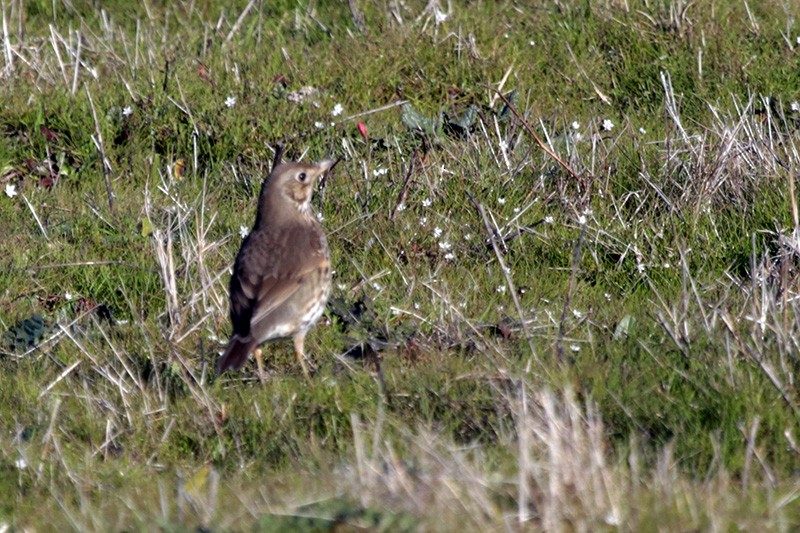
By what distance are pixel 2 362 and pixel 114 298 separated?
0.69 meters

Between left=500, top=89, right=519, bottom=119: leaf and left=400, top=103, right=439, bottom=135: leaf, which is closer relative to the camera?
left=400, top=103, right=439, bottom=135: leaf

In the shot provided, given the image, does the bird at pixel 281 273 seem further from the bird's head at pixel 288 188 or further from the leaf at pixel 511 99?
the leaf at pixel 511 99

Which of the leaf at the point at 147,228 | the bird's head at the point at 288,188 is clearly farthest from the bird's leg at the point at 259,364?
the leaf at the point at 147,228

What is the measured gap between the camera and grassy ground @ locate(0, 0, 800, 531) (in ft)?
12.8

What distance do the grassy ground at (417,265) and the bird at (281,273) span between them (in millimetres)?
181

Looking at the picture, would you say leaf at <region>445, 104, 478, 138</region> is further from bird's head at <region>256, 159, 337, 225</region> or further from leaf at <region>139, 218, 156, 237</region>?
leaf at <region>139, 218, 156, 237</region>

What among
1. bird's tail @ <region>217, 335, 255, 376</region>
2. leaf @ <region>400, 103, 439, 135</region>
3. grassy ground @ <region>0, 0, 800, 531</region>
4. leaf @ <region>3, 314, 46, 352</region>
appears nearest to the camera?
grassy ground @ <region>0, 0, 800, 531</region>

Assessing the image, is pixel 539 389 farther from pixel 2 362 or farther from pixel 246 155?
pixel 246 155

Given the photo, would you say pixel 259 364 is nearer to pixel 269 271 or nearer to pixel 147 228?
pixel 269 271

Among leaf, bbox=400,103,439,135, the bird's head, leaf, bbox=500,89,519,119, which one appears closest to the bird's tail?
the bird's head

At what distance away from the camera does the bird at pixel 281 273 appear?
5277mm

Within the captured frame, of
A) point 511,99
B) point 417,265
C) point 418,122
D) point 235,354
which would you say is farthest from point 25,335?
point 511,99

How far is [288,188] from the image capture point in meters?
6.02

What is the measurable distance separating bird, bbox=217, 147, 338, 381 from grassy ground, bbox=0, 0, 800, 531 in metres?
0.18
